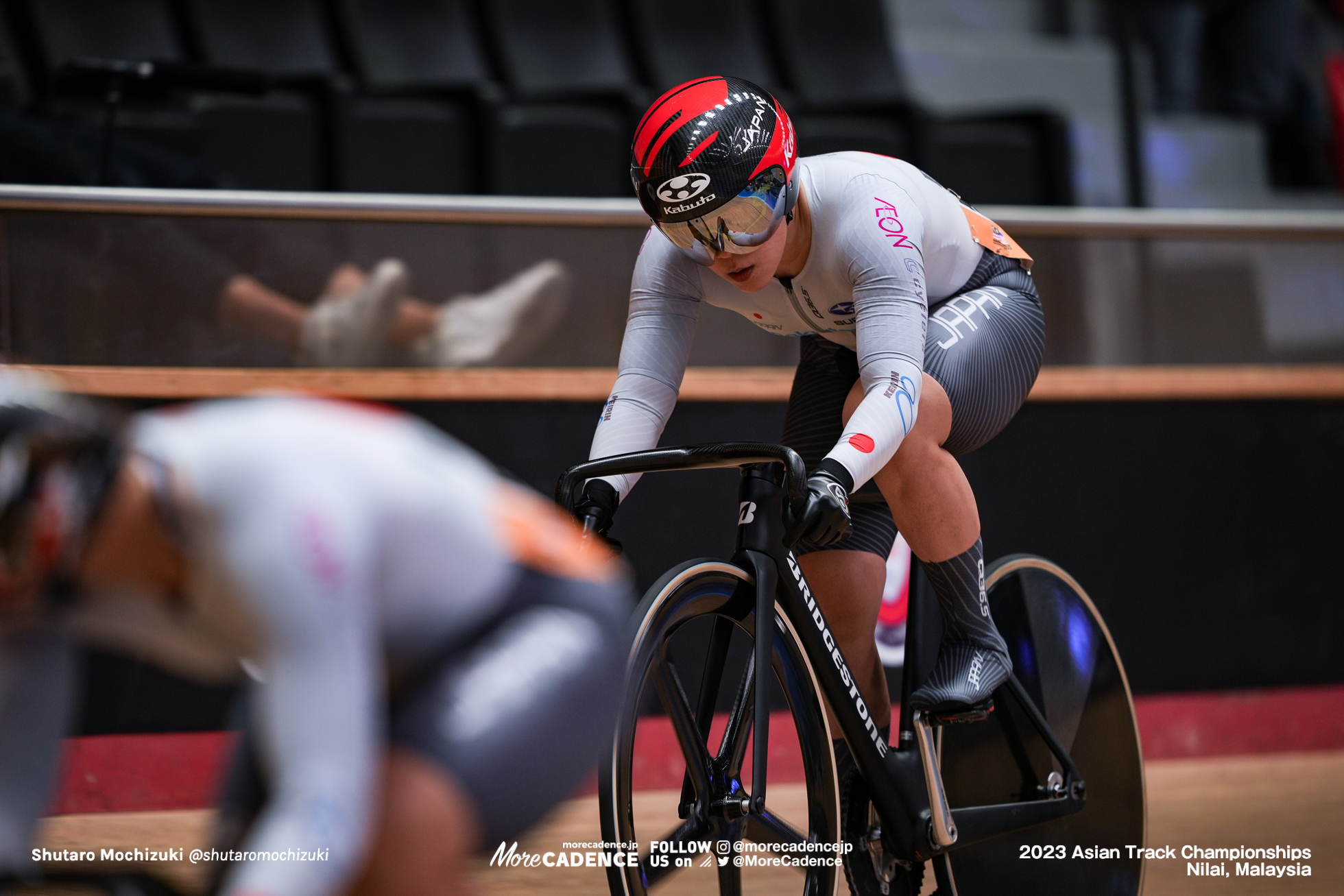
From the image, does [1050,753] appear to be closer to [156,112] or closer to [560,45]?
[156,112]

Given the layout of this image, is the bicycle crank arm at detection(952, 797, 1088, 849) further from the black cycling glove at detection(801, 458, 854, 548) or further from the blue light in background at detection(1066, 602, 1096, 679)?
the black cycling glove at detection(801, 458, 854, 548)

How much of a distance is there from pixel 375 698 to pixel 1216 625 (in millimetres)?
4270

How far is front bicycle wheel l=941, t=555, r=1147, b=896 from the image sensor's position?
2.79 meters

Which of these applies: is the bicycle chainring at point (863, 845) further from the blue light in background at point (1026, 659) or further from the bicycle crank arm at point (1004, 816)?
the blue light in background at point (1026, 659)

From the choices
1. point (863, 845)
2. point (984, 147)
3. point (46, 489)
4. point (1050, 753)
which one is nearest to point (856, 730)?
point (863, 845)

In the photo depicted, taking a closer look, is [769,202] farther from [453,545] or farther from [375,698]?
[375,698]

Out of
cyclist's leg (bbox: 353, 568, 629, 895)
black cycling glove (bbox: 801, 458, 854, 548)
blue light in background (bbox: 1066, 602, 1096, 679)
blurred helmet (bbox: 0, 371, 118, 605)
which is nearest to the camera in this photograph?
blurred helmet (bbox: 0, 371, 118, 605)

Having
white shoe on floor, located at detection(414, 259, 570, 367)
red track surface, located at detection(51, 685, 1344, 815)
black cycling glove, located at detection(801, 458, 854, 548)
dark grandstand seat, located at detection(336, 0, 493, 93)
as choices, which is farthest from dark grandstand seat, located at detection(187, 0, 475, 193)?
black cycling glove, located at detection(801, 458, 854, 548)

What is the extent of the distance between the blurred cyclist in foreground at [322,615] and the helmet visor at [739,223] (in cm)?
89

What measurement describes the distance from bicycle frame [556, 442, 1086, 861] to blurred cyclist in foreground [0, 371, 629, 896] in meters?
0.66

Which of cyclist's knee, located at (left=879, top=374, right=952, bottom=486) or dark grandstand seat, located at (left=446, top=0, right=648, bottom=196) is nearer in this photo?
cyclist's knee, located at (left=879, top=374, right=952, bottom=486)

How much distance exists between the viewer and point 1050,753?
2824 mm

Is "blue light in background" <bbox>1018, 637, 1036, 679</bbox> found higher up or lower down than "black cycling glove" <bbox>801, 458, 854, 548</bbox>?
lower down

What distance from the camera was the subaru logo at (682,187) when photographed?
230cm
